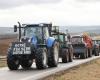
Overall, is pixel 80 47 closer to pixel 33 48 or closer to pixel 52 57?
pixel 52 57

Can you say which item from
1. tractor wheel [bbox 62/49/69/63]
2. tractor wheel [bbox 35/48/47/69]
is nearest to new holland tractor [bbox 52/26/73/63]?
tractor wheel [bbox 62/49/69/63]

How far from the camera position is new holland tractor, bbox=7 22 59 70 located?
24812mm

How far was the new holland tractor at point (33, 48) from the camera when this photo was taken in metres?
24.8

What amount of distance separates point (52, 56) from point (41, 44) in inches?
48.3

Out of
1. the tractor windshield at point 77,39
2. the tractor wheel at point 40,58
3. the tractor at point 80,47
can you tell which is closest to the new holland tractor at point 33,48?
the tractor wheel at point 40,58

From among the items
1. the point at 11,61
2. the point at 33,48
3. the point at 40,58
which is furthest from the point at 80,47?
the point at 40,58

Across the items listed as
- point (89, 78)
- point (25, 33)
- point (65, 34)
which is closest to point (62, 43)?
point (65, 34)

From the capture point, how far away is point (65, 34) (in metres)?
34.9

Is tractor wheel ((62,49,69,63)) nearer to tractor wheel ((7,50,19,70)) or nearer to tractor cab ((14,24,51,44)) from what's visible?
tractor cab ((14,24,51,44))

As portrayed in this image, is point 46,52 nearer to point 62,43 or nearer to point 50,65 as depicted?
point 50,65

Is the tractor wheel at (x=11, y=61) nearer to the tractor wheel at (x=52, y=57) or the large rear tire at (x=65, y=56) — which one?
the tractor wheel at (x=52, y=57)

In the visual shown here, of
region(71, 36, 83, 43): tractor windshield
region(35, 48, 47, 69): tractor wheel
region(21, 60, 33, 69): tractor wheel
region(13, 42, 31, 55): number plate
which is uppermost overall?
region(71, 36, 83, 43): tractor windshield

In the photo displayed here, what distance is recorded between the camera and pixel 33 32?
87.1 feet

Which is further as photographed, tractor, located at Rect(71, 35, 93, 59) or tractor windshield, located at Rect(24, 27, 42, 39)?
tractor, located at Rect(71, 35, 93, 59)
